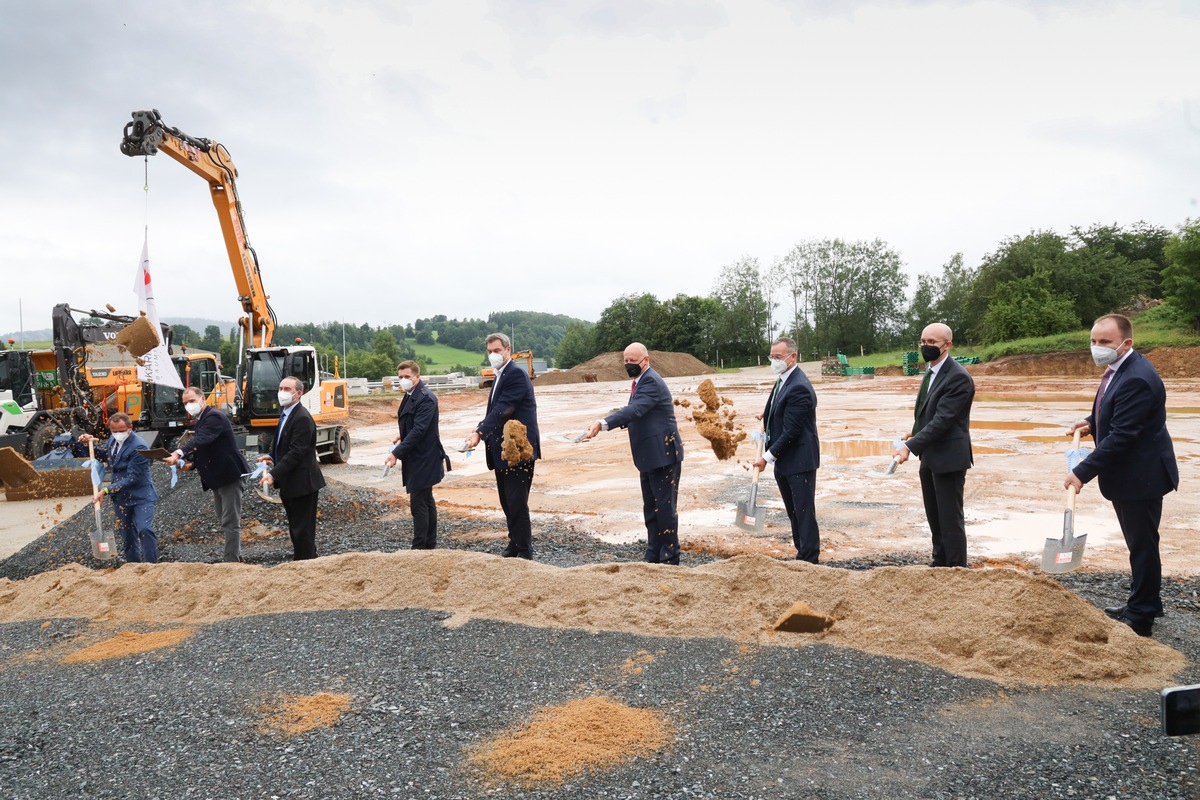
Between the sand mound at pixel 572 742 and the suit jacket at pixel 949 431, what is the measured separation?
2.92m

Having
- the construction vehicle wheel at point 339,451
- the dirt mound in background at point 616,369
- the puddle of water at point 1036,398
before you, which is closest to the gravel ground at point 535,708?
the construction vehicle wheel at point 339,451

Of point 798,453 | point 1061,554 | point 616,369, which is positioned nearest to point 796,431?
point 798,453

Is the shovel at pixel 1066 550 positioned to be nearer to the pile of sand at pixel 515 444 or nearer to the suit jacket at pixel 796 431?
the suit jacket at pixel 796 431

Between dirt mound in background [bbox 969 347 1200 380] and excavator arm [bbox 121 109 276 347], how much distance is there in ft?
110

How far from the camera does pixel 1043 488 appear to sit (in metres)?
10.4

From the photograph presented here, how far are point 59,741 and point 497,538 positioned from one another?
5.01 metres

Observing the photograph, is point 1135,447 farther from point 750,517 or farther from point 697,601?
point 750,517

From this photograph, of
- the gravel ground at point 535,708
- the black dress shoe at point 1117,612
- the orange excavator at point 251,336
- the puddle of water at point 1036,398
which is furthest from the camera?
the puddle of water at point 1036,398

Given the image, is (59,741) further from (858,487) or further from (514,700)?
(858,487)

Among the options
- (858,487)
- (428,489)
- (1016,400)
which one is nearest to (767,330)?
(1016,400)

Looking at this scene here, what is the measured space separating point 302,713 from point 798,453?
3884 millimetres

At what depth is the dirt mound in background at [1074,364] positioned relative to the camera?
106 ft

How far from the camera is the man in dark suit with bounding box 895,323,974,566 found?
5.45 meters

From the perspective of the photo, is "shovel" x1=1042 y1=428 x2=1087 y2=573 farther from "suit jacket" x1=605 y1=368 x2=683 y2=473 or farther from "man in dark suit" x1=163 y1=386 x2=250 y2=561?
"man in dark suit" x1=163 y1=386 x2=250 y2=561
